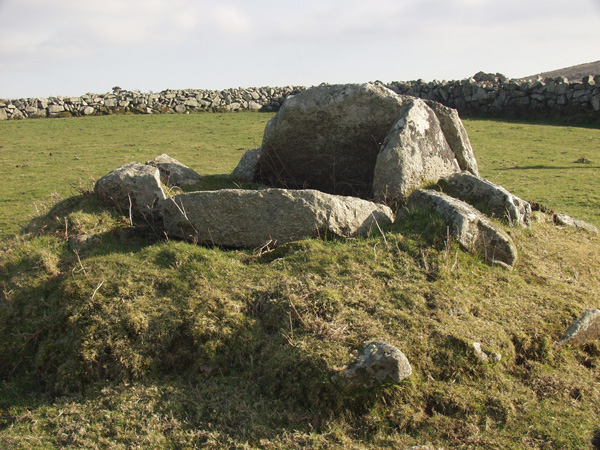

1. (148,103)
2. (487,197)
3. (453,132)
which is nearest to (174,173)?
(453,132)

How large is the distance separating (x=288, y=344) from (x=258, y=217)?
2.21 m

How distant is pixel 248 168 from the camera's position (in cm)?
1013

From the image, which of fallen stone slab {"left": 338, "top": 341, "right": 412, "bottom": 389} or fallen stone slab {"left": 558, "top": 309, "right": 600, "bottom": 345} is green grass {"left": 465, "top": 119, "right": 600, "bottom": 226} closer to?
fallen stone slab {"left": 558, "top": 309, "right": 600, "bottom": 345}

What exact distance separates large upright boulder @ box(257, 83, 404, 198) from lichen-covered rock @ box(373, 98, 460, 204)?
0.56 metres

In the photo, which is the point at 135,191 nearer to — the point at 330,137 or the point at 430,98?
the point at 330,137

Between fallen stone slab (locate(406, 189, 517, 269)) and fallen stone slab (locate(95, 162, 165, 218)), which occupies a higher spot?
fallen stone slab (locate(95, 162, 165, 218))

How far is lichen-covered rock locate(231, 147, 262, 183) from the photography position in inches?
396

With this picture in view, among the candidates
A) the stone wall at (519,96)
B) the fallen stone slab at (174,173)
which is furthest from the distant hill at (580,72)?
the fallen stone slab at (174,173)

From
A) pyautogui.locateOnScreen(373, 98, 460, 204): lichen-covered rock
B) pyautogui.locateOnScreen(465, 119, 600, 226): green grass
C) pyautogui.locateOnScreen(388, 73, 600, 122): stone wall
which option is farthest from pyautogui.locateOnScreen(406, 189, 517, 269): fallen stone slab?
pyautogui.locateOnScreen(388, 73, 600, 122): stone wall

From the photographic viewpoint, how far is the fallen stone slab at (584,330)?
232 inches

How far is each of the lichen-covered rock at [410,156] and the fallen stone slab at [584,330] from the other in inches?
121

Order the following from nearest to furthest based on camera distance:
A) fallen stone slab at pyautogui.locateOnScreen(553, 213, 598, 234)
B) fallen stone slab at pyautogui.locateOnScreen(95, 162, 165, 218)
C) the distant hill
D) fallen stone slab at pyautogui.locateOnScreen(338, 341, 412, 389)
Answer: fallen stone slab at pyautogui.locateOnScreen(338, 341, 412, 389) → fallen stone slab at pyautogui.locateOnScreen(95, 162, 165, 218) → fallen stone slab at pyautogui.locateOnScreen(553, 213, 598, 234) → the distant hill

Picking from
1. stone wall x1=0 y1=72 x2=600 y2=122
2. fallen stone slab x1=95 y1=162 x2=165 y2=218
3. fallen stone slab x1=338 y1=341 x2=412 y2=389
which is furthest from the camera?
stone wall x1=0 y1=72 x2=600 y2=122

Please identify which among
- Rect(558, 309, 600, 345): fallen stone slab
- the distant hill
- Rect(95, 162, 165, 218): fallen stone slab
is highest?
the distant hill
